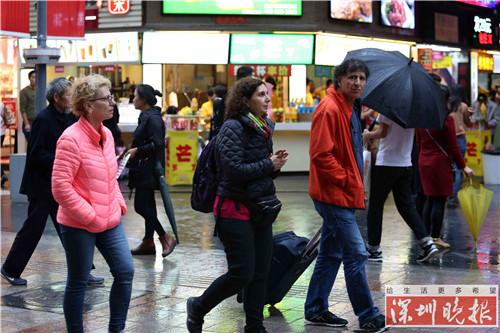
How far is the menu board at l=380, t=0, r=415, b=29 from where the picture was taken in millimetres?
21306

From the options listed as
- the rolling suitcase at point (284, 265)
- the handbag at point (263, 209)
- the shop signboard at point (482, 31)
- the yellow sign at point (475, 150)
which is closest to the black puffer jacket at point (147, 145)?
the rolling suitcase at point (284, 265)

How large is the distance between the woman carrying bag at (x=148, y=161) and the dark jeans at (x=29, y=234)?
1.47 meters

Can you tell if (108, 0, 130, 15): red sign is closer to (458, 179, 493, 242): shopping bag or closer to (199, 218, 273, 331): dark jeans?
(458, 179, 493, 242): shopping bag

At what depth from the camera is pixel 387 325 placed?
20.0 ft

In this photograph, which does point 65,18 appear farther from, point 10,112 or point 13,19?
point 10,112

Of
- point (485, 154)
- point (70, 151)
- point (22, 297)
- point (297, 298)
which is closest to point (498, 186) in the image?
point (485, 154)

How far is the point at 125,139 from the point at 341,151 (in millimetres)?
12585

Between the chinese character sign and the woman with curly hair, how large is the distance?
101 cm

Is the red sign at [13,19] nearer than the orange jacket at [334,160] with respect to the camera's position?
No

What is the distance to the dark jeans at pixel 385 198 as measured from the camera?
28.6 ft

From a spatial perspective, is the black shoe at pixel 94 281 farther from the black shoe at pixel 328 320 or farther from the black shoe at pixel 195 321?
the black shoe at pixel 328 320

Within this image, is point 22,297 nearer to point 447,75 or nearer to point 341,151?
point 341,151

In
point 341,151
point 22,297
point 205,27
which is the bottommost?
point 22,297

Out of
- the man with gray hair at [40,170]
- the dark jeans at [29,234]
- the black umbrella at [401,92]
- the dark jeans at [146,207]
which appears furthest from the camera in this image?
the dark jeans at [146,207]
